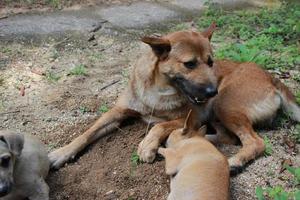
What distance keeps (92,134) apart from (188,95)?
1.06 meters

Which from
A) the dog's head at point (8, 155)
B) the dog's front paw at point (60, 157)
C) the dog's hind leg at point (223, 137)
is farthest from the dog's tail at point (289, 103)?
the dog's head at point (8, 155)

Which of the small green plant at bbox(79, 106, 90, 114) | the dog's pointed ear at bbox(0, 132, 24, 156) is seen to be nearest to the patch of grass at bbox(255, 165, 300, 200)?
the dog's pointed ear at bbox(0, 132, 24, 156)

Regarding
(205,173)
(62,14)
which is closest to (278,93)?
(205,173)

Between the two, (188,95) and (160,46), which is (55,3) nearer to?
(160,46)

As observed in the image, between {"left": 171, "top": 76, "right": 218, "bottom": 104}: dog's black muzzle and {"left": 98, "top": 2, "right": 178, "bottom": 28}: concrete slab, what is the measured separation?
340 cm

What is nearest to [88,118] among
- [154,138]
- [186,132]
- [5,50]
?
[154,138]

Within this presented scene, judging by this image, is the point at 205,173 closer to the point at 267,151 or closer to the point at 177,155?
the point at 177,155

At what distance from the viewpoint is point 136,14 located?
948cm

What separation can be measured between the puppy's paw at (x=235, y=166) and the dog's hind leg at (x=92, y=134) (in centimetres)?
126

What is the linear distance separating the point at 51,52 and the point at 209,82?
2.95m

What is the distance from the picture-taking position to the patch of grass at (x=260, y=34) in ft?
24.3

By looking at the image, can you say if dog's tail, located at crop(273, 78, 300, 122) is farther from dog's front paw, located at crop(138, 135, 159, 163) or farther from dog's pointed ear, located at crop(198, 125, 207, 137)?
dog's front paw, located at crop(138, 135, 159, 163)

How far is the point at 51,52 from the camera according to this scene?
7723mm

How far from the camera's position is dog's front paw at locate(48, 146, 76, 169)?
18.1ft
